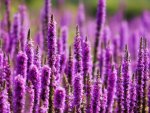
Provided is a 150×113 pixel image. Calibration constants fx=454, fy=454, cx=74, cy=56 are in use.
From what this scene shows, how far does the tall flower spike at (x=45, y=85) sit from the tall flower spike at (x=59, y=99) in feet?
0.57

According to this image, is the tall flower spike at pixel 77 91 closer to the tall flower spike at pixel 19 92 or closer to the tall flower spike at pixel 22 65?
the tall flower spike at pixel 22 65

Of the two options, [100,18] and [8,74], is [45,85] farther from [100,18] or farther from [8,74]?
[100,18]

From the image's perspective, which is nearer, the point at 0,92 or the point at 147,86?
the point at 0,92

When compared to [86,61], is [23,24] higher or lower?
higher

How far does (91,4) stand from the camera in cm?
2738

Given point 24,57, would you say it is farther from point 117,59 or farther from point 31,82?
point 117,59

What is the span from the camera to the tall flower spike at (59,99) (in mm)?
4763

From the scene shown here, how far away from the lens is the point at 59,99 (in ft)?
15.8

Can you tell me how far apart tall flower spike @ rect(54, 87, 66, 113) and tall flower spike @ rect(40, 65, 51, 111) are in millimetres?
175

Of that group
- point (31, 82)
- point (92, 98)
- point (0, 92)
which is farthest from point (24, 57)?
point (92, 98)

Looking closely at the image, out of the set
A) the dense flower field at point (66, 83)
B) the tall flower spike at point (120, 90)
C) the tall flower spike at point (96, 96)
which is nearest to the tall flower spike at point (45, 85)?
the dense flower field at point (66, 83)

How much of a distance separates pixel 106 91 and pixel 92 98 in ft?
1.33

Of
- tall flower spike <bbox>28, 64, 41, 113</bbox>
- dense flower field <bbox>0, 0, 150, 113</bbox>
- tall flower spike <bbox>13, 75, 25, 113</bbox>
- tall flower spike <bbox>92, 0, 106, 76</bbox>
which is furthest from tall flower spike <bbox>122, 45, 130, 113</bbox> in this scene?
tall flower spike <bbox>92, 0, 106, 76</bbox>

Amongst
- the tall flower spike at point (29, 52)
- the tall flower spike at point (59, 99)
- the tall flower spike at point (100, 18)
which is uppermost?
the tall flower spike at point (100, 18)
